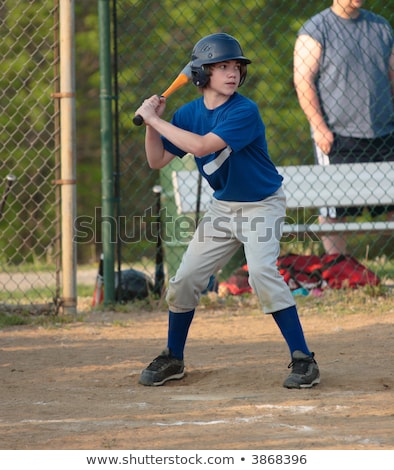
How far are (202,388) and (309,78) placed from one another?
3.34 meters

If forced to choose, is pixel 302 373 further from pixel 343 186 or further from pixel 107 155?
pixel 343 186

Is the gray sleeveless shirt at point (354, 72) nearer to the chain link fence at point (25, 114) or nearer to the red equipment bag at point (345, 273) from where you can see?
the red equipment bag at point (345, 273)

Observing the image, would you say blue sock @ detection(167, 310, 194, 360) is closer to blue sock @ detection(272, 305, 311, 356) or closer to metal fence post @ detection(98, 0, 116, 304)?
blue sock @ detection(272, 305, 311, 356)

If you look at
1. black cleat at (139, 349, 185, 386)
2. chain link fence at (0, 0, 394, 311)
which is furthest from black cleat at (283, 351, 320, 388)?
chain link fence at (0, 0, 394, 311)

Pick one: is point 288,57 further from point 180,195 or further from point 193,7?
point 180,195

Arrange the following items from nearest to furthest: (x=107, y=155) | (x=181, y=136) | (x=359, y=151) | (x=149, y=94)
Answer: (x=181, y=136)
(x=107, y=155)
(x=359, y=151)
(x=149, y=94)

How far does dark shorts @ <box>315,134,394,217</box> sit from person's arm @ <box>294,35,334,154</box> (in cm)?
24

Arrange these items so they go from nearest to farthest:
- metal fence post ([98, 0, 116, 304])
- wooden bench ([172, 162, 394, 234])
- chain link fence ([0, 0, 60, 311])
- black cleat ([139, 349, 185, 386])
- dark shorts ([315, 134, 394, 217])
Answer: black cleat ([139, 349, 185, 386]) → metal fence post ([98, 0, 116, 304]) → wooden bench ([172, 162, 394, 234]) → dark shorts ([315, 134, 394, 217]) → chain link fence ([0, 0, 60, 311])

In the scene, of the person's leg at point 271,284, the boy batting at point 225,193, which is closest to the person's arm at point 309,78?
the boy batting at point 225,193

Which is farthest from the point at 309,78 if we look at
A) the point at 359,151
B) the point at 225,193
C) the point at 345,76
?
the point at 225,193

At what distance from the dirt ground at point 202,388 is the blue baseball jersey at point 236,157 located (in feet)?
2.95

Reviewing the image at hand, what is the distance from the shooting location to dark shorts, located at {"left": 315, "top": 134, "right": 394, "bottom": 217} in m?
7.14

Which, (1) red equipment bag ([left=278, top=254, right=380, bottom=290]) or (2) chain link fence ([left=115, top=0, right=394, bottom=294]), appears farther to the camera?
(2) chain link fence ([left=115, top=0, right=394, bottom=294])

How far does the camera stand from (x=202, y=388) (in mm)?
4289
